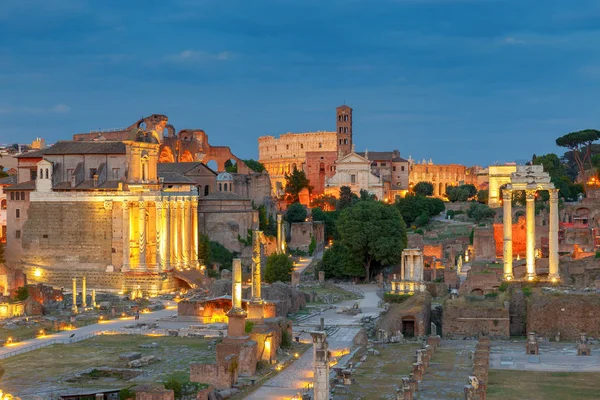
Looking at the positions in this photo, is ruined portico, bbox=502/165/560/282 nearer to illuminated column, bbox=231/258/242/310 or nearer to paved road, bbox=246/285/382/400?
paved road, bbox=246/285/382/400

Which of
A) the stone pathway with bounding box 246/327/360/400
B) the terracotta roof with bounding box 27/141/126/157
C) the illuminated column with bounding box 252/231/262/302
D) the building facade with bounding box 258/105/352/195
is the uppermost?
the building facade with bounding box 258/105/352/195

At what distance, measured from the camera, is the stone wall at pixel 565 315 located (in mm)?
39062

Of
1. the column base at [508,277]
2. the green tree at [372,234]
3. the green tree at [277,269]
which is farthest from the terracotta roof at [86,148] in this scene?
the column base at [508,277]

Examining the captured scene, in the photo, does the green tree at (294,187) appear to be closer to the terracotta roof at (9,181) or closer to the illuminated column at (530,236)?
the terracotta roof at (9,181)

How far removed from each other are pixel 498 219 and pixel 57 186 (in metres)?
36.8

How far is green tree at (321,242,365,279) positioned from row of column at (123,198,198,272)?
9611 mm

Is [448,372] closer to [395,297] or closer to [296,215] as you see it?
[395,297]

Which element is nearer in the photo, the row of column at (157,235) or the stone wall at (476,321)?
the stone wall at (476,321)

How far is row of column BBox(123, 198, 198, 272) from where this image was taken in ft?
201

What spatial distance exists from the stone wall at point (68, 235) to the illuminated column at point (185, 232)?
5335 mm

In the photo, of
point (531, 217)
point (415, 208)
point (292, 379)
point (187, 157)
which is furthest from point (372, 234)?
point (187, 157)

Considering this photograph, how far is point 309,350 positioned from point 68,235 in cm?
2939

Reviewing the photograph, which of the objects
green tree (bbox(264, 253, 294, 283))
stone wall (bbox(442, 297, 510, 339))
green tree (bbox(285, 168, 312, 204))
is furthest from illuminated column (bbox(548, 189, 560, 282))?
green tree (bbox(285, 168, 312, 204))

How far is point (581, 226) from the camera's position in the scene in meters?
72.1
